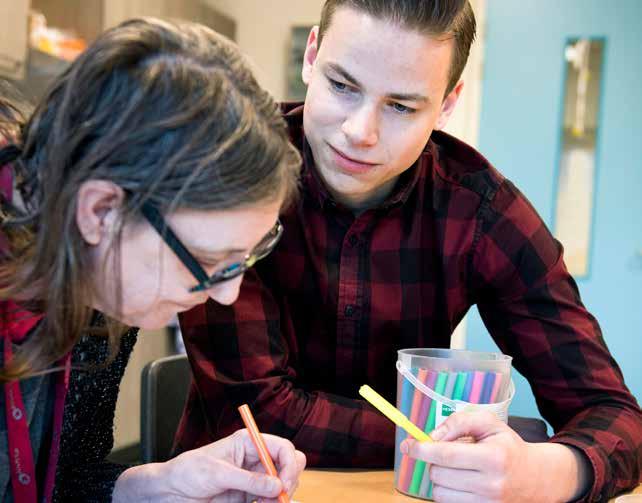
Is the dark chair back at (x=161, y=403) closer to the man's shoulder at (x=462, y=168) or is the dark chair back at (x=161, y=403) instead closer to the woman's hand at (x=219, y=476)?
the woman's hand at (x=219, y=476)

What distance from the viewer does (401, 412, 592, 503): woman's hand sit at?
3.08 feet

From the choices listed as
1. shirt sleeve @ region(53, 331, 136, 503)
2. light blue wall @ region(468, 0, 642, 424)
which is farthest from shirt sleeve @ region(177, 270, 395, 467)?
light blue wall @ region(468, 0, 642, 424)

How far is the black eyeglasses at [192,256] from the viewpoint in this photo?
2.44ft

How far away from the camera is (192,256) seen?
2.54 ft

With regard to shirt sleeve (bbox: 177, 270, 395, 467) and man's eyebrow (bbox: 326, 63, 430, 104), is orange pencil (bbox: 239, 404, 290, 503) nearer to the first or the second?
shirt sleeve (bbox: 177, 270, 395, 467)

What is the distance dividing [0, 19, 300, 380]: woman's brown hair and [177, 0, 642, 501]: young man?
0.41 m

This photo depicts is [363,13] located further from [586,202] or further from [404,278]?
[586,202]

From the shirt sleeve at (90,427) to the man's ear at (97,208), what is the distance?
30cm

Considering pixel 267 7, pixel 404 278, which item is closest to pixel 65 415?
pixel 404 278

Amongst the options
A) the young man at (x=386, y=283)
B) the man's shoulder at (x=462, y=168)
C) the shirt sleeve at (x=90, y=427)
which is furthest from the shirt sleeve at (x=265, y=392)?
the man's shoulder at (x=462, y=168)

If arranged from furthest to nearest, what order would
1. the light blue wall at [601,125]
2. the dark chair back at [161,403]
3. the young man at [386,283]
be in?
the light blue wall at [601,125]
the dark chair back at [161,403]
the young man at [386,283]

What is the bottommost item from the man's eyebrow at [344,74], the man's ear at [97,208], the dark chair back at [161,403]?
the dark chair back at [161,403]

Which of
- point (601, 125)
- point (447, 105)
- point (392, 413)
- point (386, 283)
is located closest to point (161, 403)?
point (386, 283)

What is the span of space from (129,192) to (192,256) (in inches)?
3.5
